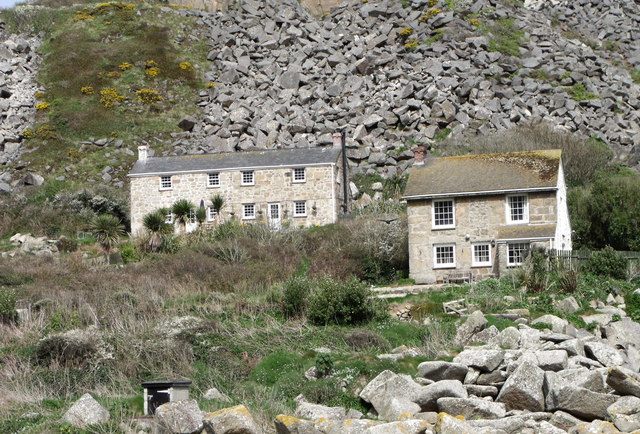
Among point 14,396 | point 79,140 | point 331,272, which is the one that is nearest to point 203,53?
point 79,140

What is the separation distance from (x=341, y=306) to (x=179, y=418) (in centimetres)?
1349

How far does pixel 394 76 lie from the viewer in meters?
74.0

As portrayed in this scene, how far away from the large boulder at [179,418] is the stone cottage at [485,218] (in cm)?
2516

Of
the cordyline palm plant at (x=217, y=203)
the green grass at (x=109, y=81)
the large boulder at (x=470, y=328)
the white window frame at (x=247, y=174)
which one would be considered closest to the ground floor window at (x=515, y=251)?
the large boulder at (x=470, y=328)

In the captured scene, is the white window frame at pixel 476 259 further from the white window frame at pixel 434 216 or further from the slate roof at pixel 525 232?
the white window frame at pixel 434 216

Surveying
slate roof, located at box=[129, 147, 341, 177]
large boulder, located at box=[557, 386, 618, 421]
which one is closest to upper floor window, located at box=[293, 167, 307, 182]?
slate roof, located at box=[129, 147, 341, 177]

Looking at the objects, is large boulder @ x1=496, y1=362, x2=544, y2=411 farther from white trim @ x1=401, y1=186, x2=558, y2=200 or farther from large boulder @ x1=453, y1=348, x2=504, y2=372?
white trim @ x1=401, y1=186, x2=558, y2=200

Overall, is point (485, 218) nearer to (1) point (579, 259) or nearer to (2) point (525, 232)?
(2) point (525, 232)

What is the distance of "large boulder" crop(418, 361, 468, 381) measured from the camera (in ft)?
71.5

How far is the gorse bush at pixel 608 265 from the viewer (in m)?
36.3

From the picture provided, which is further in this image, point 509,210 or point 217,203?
point 217,203

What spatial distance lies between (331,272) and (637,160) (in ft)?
91.5

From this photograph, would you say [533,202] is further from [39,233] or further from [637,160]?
[39,233]

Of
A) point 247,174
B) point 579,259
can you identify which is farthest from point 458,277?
point 247,174
